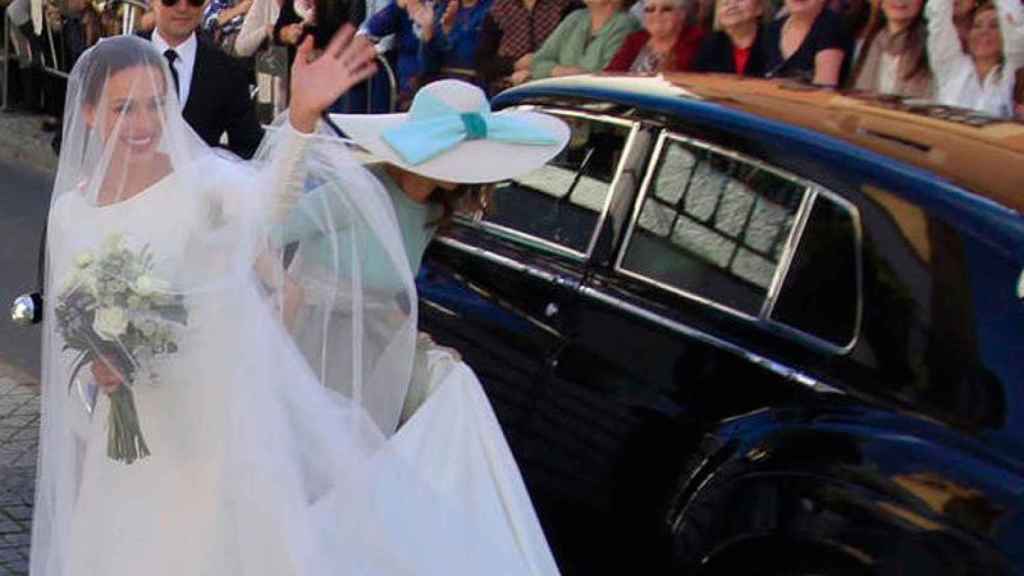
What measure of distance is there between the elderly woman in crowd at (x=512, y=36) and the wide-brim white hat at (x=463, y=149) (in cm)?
525

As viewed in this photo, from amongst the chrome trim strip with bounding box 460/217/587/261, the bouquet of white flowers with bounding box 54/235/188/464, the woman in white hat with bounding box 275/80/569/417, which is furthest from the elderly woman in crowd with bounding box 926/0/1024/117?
the bouquet of white flowers with bounding box 54/235/188/464

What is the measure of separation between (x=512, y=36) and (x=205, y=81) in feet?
13.5

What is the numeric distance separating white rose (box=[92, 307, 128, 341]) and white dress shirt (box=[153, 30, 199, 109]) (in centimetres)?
204

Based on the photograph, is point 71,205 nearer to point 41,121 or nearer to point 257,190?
point 257,190

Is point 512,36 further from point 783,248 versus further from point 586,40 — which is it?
point 783,248

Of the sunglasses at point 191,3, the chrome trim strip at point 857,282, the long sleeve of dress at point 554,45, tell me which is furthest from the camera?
the long sleeve of dress at point 554,45

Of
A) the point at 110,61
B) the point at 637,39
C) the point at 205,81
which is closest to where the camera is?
the point at 110,61

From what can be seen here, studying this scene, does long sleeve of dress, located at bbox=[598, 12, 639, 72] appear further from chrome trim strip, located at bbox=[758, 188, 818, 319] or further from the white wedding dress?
the white wedding dress

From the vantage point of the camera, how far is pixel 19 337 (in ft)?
24.7

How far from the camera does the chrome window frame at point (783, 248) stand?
380cm

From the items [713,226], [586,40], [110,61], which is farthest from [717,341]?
[586,40]

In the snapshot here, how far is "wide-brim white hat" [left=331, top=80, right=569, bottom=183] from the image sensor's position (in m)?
3.47

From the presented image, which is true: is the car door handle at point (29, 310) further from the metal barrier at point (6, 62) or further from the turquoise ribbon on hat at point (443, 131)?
the metal barrier at point (6, 62)

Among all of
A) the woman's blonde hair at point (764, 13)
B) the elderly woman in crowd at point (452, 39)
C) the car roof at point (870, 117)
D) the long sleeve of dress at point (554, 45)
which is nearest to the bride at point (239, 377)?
the car roof at point (870, 117)
